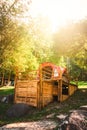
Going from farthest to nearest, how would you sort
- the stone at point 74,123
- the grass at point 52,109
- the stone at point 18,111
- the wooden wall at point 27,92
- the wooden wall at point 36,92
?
the wooden wall at point 27,92, the wooden wall at point 36,92, the stone at point 18,111, the grass at point 52,109, the stone at point 74,123

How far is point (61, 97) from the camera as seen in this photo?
970 inches

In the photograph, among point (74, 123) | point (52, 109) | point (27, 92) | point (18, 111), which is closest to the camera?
point (74, 123)

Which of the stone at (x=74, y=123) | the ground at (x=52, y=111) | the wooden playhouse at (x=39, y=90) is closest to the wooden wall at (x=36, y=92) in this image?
the wooden playhouse at (x=39, y=90)

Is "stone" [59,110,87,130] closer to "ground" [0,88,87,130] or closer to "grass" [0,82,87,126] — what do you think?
"ground" [0,88,87,130]

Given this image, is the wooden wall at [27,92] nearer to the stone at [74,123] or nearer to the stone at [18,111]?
the stone at [18,111]

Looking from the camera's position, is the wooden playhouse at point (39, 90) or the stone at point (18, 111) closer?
the stone at point (18, 111)

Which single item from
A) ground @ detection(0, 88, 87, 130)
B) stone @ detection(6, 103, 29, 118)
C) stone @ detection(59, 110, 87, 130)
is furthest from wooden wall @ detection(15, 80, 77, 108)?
stone @ detection(59, 110, 87, 130)

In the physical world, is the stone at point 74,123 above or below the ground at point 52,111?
above

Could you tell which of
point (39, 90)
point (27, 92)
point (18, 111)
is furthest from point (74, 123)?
point (27, 92)

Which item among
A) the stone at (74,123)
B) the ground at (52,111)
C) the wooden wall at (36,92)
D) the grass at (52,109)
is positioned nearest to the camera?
the stone at (74,123)

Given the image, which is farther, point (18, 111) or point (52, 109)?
point (52, 109)

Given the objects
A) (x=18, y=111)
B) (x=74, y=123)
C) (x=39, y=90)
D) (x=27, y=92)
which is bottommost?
(x=18, y=111)

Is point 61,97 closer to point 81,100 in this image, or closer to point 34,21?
point 81,100

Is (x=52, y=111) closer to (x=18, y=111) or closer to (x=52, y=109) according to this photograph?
(x=52, y=109)
